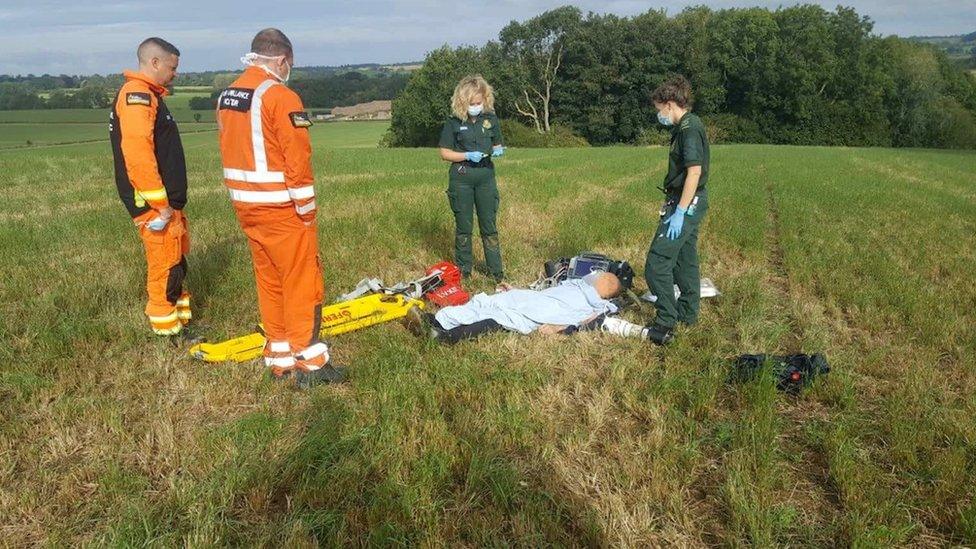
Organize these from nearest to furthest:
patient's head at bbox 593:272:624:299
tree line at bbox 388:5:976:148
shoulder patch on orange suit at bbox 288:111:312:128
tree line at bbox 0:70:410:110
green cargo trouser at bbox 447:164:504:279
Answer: shoulder patch on orange suit at bbox 288:111:312:128
patient's head at bbox 593:272:624:299
green cargo trouser at bbox 447:164:504:279
tree line at bbox 388:5:976:148
tree line at bbox 0:70:410:110

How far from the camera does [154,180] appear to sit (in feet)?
14.1

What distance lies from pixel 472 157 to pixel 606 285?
204 centimetres

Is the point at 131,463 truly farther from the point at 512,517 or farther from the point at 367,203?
the point at 367,203

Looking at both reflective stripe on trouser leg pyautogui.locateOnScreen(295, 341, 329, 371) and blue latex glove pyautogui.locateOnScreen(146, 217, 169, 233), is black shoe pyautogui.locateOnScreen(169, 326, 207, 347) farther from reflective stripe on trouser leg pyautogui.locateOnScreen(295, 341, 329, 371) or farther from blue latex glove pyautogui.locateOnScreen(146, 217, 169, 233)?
reflective stripe on trouser leg pyautogui.locateOnScreen(295, 341, 329, 371)

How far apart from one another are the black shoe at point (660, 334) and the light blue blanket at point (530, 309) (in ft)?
1.90

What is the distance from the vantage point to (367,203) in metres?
11.2

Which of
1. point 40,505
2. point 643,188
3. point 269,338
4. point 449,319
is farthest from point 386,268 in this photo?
point 643,188

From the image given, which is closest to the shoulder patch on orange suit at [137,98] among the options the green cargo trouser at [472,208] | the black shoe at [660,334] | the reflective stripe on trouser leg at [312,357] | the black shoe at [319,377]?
the reflective stripe on trouser leg at [312,357]

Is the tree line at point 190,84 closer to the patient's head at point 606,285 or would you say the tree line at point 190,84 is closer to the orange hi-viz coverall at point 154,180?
the orange hi-viz coverall at point 154,180

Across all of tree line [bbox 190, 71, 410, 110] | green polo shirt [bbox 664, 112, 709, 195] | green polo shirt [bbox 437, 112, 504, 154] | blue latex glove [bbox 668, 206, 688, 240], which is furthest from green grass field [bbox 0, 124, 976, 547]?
tree line [bbox 190, 71, 410, 110]

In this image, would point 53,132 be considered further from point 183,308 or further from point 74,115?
point 183,308

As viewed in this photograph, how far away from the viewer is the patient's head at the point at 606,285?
221 inches

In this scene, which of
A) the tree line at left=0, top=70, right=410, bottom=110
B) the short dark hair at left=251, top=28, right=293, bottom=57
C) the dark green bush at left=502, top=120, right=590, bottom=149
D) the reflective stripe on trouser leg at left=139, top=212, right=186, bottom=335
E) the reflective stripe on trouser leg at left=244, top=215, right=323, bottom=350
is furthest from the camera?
the tree line at left=0, top=70, right=410, bottom=110

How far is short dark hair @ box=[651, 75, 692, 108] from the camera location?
467cm
